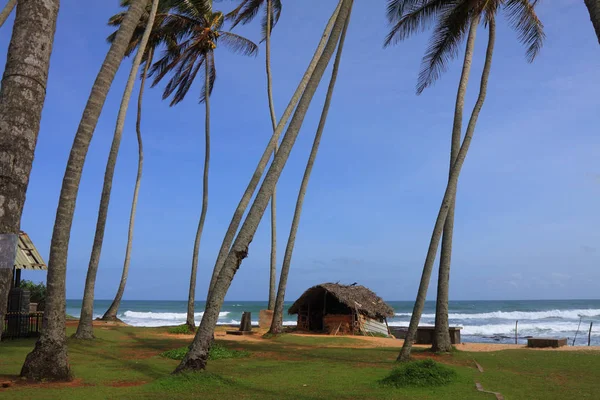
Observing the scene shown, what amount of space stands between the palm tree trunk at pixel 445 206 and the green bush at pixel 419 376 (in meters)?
2.73

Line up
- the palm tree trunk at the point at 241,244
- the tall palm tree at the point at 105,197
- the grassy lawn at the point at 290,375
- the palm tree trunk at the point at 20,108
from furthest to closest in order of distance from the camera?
the tall palm tree at the point at 105,197
the palm tree trunk at the point at 241,244
the grassy lawn at the point at 290,375
the palm tree trunk at the point at 20,108

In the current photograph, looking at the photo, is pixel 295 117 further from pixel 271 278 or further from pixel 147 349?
pixel 271 278

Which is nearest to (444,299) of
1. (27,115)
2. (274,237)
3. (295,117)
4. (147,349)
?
(295,117)

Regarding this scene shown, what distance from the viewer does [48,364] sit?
8.72m

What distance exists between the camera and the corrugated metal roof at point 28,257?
58.4ft

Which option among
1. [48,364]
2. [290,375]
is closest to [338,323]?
[290,375]

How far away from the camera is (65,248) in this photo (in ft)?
31.2

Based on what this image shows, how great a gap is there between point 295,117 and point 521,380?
6319 mm

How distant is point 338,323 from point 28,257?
11937 millimetres

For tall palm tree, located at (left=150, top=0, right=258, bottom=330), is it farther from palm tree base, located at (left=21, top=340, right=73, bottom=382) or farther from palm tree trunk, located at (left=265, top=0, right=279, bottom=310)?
palm tree base, located at (left=21, top=340, right=73, bottom=382)

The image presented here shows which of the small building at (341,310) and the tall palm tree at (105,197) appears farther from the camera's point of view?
the small building at (341,310)

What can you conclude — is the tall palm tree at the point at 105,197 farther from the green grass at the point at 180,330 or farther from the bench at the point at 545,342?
the bench at the point at 545,342

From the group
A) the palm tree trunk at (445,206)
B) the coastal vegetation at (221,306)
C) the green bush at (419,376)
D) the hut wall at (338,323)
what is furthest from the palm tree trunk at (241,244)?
the hut wall at (338,323)

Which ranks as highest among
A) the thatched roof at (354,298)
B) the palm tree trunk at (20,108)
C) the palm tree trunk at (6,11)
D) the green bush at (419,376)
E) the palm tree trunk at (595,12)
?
the palm tree trunk at (6,11)
